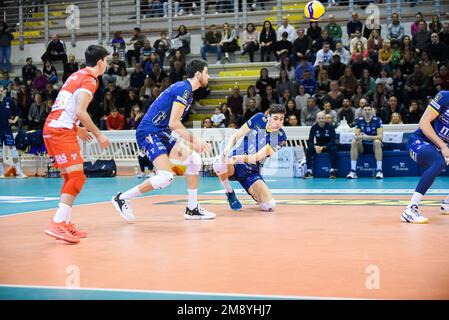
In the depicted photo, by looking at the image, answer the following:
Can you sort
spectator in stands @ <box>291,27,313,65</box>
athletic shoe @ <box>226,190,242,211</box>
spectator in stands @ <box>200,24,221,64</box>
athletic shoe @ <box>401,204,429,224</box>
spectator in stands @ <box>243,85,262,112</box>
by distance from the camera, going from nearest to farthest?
athletic shoe @ <box>401,204,429,224</box> → athletic shoe @ <box>226,190,242,211</box> → spectator in stands @ <box>243,85,262,112</box> → spectator in stands @ <box>291,27,313,65</box> → spectator in stands @ <box>200,24,221,64</box>

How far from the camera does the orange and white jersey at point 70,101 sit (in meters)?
6.84

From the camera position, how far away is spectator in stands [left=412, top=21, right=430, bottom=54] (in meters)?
19.4

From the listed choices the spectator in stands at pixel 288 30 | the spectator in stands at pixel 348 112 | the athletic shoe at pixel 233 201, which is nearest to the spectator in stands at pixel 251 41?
the spectator in stands at pixel 288 30

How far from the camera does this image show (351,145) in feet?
54.9

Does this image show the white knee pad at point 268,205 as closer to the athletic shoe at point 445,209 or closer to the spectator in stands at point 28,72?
the athletic shoe at point 445,209

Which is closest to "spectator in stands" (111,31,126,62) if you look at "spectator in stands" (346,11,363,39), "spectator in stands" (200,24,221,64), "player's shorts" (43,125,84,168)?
"spectator in stands" (200,24,221,64)

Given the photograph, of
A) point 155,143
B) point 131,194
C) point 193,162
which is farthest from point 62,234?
point 193,162

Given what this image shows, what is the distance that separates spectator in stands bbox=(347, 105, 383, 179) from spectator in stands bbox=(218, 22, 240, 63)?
772 centimetres

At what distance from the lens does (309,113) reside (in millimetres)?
18578

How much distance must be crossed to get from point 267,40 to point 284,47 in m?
0.75

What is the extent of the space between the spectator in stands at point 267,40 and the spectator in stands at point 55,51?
762 cm

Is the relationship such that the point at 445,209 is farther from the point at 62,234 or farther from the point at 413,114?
the point at 413,114

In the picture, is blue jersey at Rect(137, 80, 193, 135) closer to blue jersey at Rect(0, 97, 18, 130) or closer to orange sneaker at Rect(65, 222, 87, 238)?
orange sneaker at Rect(65, 222, 87, 238)

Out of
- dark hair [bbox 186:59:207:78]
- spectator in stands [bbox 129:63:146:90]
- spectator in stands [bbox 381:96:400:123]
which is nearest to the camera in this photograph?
dark hair [bbox 186:59:207:78]
